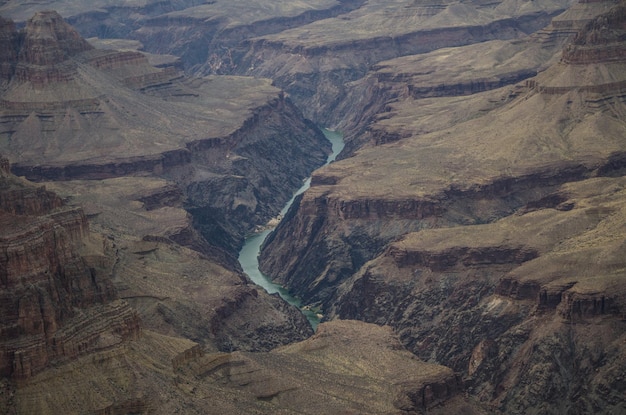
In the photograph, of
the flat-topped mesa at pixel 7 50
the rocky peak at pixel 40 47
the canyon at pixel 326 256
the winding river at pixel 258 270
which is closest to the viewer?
the canyon at pixel 326 256

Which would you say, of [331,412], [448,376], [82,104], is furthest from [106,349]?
[82,104]

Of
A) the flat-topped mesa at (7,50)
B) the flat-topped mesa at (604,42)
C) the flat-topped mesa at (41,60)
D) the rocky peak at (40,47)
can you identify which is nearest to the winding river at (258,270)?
the flat-topped mesa at (41,60)

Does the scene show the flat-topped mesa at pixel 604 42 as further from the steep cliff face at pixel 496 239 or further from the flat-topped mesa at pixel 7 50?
the flat-topped mesa at pixel 7 50

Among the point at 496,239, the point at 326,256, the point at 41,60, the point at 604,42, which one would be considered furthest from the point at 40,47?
the point at 496,239

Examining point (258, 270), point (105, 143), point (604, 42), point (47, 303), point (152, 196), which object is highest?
point (47, 303)

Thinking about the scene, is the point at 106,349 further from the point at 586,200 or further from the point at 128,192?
the point at 128,192

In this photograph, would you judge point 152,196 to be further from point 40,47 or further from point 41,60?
point 40,47

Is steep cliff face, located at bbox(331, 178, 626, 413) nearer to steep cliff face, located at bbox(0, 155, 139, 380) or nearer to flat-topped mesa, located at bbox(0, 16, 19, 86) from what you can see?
steep cliff face, located at bbox(0, 155, 139, 380)
